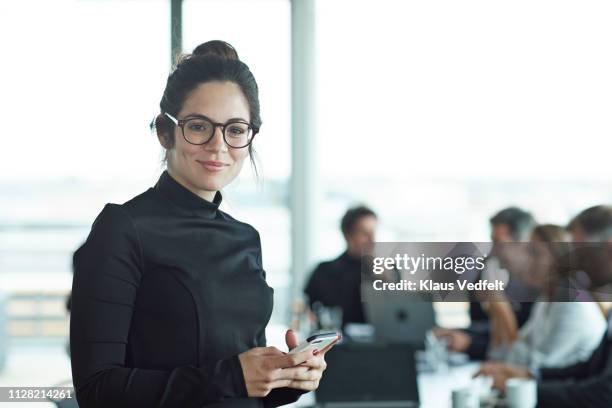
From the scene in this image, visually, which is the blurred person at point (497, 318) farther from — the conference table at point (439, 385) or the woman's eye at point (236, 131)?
the woman's eye at point (236, 131)

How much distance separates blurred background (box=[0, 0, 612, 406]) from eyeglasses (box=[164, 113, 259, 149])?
0.08 metres

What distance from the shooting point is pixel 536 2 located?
3646 mm

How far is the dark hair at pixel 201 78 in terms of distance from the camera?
1.18 metres

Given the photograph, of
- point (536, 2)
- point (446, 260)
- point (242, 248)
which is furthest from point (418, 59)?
point (242, 248)

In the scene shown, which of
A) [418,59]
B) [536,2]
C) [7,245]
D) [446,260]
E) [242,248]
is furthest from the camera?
[418,59]

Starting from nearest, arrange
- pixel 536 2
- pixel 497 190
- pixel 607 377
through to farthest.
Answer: pixel 607 377 < pixel 536 2 < pixel 497 190

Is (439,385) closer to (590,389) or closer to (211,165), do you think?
(590,389)

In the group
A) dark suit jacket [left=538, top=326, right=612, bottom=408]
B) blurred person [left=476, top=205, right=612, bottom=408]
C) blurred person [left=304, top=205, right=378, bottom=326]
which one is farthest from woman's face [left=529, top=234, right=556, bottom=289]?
blurred person [left=304, top=205, right=378, bottom=326]

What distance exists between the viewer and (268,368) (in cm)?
108

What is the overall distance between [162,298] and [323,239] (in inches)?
141

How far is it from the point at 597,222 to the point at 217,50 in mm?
1537

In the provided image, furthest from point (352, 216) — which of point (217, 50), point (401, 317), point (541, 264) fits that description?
point (217, 50)

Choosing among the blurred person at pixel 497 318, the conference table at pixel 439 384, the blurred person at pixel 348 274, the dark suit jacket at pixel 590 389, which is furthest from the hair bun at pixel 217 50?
the blurred person at pixel 348 274

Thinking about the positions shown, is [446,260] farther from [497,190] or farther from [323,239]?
[497,190]
